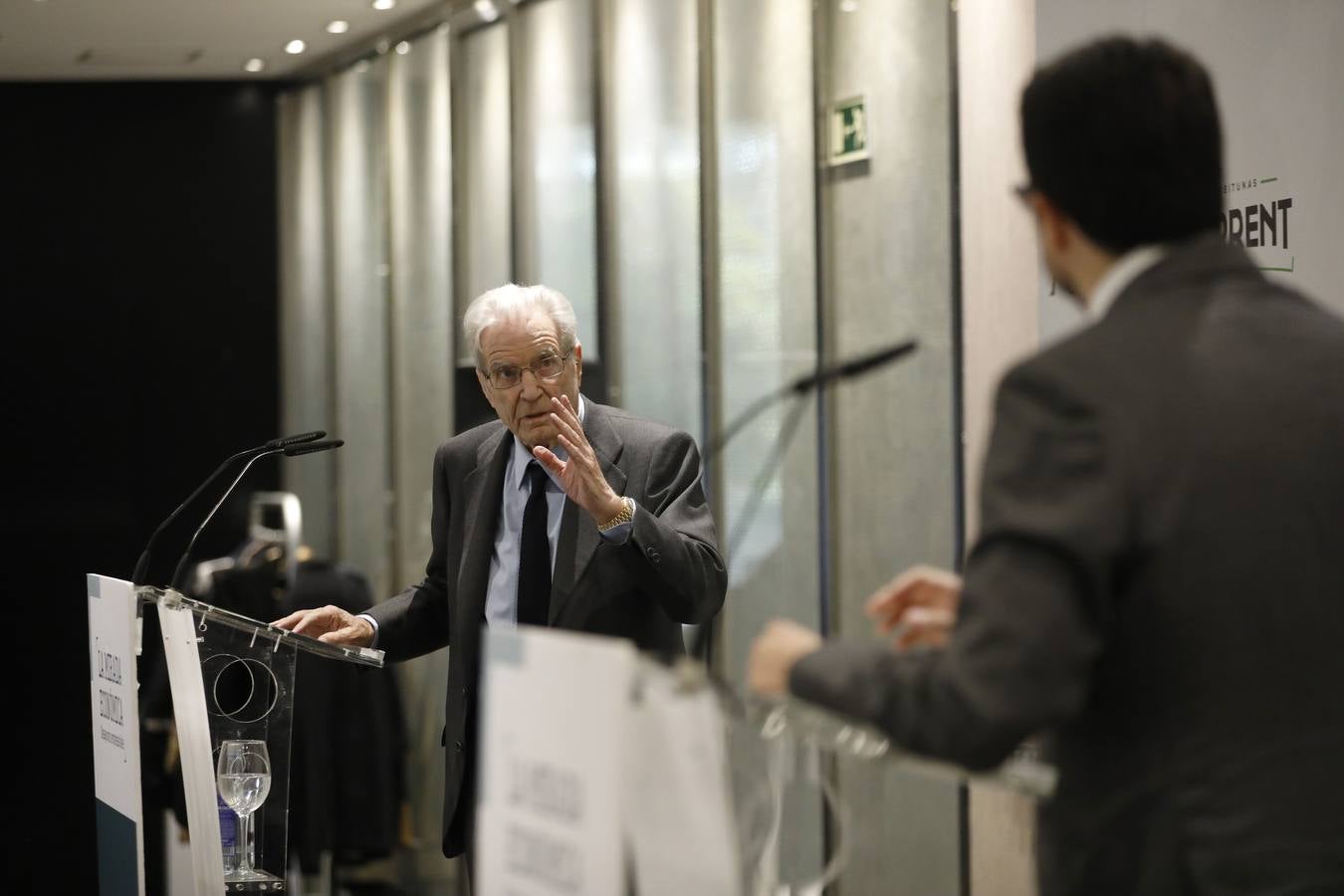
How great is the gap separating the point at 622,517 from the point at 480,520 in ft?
1.23

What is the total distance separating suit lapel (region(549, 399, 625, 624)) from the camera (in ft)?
9.33

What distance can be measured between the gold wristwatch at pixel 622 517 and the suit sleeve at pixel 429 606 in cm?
52

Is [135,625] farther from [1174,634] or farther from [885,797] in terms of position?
[885,797]

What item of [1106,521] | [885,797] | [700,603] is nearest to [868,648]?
[1106,521]

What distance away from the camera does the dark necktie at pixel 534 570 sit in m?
2.89

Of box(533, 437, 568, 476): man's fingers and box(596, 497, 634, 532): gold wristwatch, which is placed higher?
box(533, 437, 568, 476): man's fingers

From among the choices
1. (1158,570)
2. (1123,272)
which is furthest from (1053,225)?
(1158,570)

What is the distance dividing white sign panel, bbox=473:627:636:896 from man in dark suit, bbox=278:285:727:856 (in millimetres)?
1082

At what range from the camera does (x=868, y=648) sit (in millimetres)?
1447

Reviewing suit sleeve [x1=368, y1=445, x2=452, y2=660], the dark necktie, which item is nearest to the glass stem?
suit sleeve [x1=368, y1=445, x2=452, y2=660]

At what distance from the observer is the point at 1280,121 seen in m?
3.12

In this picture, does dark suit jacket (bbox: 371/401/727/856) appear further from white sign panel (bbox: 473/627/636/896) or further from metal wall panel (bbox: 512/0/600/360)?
metal wall panel (bbox: 512/0/600/360)

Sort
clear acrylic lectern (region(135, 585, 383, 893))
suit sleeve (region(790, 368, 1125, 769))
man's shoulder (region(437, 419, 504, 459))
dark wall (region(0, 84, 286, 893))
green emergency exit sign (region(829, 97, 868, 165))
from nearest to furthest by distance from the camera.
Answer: suit sleeve (region(790, 368, 1125, 769)), clear acrylic lectern (region(135, 585, 383, 893)), man's shoulder (region(437, 419, 504, 459)), green emergency exit sign (region(829, 97, 868, 165)), dark wall (region(0, 84, 286, 893))

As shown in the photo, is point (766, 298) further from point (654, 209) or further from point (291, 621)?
point (291, 621)
